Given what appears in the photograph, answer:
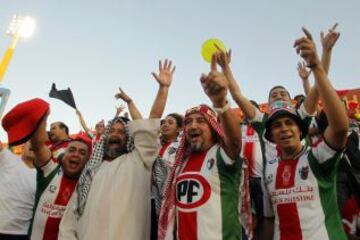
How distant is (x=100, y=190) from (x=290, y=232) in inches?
67.6

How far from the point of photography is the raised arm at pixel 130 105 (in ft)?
12.9

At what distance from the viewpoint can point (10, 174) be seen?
425cm

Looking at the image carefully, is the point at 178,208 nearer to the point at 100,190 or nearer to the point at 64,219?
the point at 100,190

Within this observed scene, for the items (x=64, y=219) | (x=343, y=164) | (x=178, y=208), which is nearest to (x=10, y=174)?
(x=64, y=219)

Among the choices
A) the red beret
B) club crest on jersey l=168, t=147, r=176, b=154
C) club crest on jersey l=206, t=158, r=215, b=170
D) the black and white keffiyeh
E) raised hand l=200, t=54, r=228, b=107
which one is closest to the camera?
raised hand l=200, t=54, r=228, b=107

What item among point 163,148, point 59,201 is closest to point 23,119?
point 59,201

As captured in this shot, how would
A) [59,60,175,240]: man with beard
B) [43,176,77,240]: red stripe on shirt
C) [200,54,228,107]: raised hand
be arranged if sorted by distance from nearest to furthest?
[200,54,228,107]: raised hand
[59,60,175,240]: man with beard
[43,176,77,240]: red stripe on shirt

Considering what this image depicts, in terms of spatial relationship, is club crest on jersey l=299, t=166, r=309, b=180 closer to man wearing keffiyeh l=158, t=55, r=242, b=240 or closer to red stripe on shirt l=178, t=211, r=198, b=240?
man wearing keffiyeh l=158, t=55, r=242, b=240

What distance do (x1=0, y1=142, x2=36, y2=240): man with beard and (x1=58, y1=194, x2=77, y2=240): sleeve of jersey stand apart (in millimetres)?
→ 774

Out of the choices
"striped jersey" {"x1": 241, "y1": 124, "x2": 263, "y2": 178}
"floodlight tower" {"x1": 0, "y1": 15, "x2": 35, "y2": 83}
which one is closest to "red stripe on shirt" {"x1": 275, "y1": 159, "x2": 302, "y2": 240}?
"striped jersey" {"x1": 241, "y1": 124, "x2": 263, "y2": 178}

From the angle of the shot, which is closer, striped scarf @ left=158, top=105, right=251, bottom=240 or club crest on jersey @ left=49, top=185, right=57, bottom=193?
striped scarf @ left=158, top=105, right=251, bottom=240

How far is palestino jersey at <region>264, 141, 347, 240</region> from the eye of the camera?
2.90m

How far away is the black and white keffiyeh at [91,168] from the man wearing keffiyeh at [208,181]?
79 centimetres

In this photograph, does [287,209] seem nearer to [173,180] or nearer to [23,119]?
[173,180]
